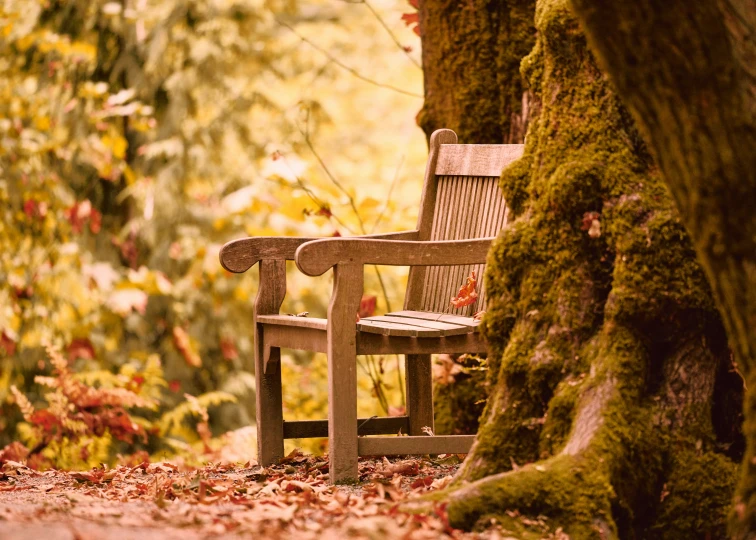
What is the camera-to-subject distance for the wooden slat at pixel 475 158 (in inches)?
161

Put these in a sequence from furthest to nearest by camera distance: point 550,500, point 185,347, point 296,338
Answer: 1. point 185,347
2. point 296,338
3. point 550,500

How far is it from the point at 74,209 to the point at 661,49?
7161mm

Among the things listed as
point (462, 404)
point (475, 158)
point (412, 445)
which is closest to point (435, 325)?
point (412, 445)

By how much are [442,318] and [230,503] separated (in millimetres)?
1239

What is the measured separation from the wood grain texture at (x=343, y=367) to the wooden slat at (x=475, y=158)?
1053mm

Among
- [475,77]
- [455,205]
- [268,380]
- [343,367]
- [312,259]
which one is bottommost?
[268,380]

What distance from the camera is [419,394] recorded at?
4.23m

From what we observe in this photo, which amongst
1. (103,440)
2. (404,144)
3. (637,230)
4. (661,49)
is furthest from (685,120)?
(404,144)

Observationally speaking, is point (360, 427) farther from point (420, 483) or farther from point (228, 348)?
point (228, 348)

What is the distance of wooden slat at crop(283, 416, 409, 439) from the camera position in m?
4.04

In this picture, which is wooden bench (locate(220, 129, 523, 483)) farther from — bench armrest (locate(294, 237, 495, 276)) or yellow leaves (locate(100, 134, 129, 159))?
yellow leaves (locate(100, 134, 129, 159))

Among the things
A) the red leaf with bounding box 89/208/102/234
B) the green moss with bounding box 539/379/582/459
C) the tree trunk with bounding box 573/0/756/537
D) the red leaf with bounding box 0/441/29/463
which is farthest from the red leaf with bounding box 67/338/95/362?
the tree trunk with bounding box 573/0/756/537

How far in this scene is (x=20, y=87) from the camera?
8734 mm

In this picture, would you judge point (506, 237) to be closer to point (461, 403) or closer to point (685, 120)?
point (685, 120)
